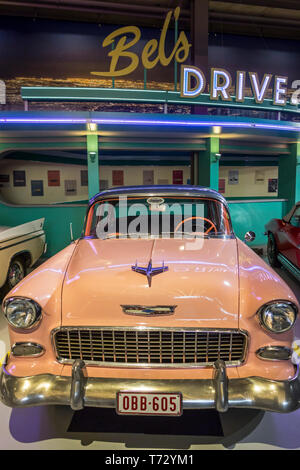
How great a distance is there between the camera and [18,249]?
4691 mm

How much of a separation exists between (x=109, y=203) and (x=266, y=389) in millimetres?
2276

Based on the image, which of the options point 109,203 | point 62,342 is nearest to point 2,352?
point 62,342

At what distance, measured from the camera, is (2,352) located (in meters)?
3.31

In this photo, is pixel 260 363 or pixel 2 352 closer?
pixel 260 363

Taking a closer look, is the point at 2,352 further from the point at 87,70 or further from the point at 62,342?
the point at 87,70

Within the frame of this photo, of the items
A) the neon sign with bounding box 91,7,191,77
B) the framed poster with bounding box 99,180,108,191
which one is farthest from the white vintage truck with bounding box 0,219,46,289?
the framed poster with bounding box 99,180,108,191

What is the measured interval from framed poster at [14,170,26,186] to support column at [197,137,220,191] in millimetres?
6681

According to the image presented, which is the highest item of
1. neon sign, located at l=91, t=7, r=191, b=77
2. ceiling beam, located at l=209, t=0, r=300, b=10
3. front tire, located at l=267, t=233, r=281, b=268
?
ceiling beam, located at l=209, t=0, r=300, b=10

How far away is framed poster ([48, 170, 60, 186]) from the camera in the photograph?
11.9 meters

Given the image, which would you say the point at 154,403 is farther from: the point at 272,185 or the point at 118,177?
the point at 272,185

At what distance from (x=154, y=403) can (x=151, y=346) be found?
12.7 inches

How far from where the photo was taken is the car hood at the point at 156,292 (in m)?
1.91

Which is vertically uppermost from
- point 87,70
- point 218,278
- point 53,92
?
point 87,70

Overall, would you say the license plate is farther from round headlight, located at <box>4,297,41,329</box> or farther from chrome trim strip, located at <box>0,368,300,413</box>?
round headlight, located at <box>4,297,41,329</box>
